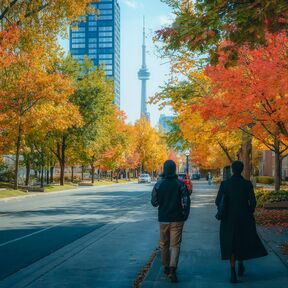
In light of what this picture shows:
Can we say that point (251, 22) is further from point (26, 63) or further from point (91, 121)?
point (91, 121)

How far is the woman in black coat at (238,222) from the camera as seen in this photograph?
737cm

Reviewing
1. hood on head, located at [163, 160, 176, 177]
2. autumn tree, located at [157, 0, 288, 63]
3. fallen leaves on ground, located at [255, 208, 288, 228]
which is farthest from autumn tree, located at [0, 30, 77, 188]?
hood on head, located at [163, 160, 176, 177]

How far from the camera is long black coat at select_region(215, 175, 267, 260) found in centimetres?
738

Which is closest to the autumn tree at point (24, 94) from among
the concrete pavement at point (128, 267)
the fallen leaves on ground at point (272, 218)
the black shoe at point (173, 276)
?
the fallen leaves on ground at point (272, 218)

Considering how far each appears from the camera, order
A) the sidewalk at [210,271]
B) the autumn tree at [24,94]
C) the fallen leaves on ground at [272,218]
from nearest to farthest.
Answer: the sidewalk at [210,271], the fallen leaves on ground at [272,218], the autumn tree at [24,94]

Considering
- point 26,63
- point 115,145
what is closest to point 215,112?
point 26,63

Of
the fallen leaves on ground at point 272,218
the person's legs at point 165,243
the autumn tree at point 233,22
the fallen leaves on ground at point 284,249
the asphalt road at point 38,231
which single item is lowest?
the asphalt road at point 38,231

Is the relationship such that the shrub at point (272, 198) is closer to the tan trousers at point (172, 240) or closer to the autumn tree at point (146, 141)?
the tan trousers at point (172, 240)

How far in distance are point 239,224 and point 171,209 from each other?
1074 mm

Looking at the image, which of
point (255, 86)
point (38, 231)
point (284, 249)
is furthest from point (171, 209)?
point (255, 86)

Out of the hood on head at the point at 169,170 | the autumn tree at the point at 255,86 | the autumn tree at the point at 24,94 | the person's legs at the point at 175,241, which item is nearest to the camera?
the person's legs at the point at 175,241

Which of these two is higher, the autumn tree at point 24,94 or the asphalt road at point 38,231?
the autumn tree at point 24,94

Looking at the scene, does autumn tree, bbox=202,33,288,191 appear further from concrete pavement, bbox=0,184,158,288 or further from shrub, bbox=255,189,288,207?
concrete pavement, bbox=0,184,158,288

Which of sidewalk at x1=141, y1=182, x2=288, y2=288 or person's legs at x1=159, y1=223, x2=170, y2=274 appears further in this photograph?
person's legs at x1=159, y1=223, x2=170, y2=274
